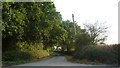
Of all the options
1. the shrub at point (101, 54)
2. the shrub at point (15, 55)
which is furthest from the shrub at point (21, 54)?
the shrub at point (101, 54)

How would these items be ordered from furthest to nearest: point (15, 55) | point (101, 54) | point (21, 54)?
point (21, 54) → point (15, 55) → point (101, 54)

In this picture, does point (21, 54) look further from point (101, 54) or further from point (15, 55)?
point (101, 54)

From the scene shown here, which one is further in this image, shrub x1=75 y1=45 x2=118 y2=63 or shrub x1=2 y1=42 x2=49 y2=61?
shrub x1=2 y1=42 x2=49 y2=61

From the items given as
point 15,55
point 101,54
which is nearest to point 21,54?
point 15,55

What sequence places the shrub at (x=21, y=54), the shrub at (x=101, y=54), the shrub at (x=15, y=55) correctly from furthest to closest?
1. the shrub at (x=21, y=54)
2. the shrub at (x=15, y=55)
3. the shrub at (x=101, y=54)

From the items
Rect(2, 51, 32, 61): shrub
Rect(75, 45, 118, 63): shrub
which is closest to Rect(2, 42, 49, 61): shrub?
Rect(2, 51, 32, 61): shrub

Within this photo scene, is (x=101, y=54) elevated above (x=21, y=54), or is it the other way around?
(x=101, y=54)

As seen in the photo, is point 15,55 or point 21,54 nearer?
point 15,55

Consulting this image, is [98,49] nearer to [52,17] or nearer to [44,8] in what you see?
[44,8]

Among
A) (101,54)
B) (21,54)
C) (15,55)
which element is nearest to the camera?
(101,54)

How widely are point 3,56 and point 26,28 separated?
4841mm

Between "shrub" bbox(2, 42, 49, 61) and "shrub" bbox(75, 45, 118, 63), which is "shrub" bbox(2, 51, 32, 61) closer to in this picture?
"shrub" bbox(2, 42, 49, 61)

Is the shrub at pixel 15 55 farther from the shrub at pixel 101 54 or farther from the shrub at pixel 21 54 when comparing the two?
the shrub at pixel 101 54

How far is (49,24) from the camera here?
1506 inches
